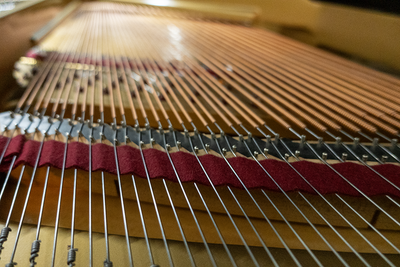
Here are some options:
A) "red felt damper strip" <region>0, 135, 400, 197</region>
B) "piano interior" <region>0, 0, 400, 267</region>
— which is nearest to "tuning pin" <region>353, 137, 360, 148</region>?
"piano interior" <region>0, 0, 400, 267</region>

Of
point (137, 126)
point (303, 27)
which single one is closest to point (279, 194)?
point (137, 126)

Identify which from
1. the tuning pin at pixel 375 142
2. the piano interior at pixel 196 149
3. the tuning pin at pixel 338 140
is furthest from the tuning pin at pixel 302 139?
the tuning pin at pixel 375 142

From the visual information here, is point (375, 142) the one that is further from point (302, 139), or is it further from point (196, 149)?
point (196, 149)

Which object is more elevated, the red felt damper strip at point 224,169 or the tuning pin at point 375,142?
the tuning pin at point 375,142

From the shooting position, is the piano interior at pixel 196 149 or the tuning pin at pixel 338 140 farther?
the tuning pin at pixel 338 140

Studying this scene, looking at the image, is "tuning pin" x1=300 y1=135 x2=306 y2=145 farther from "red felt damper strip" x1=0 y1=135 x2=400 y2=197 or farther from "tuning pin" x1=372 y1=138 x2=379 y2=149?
"tuning pin" x1=372 y1=138 x2=379 y2=149

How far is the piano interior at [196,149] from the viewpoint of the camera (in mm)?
1129

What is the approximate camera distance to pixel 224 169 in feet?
4.03

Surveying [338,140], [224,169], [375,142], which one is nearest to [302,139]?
[338,140]

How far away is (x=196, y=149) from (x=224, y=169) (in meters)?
0.21

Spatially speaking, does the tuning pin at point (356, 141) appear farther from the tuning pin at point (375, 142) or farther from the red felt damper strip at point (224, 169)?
the red felt damper strip at point (224, 169)

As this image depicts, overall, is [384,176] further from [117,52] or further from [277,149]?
[117,52]

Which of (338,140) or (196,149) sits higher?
(338,140)

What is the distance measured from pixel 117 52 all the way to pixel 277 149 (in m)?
1.79
